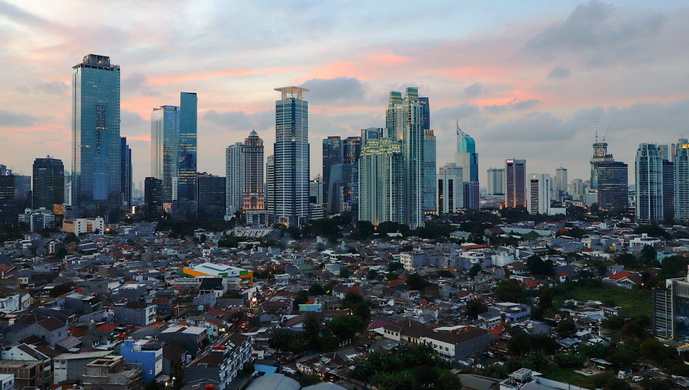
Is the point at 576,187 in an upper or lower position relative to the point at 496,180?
lower

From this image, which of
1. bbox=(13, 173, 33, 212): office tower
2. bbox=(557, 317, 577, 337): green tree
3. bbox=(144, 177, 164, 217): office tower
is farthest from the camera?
bbox=(144, 177, 164, 217): office tower

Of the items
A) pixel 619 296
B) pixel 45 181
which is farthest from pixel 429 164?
pixel 619 296

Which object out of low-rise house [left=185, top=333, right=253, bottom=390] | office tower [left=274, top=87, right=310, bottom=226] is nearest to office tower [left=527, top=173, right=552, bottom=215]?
office tower [left=274, top=87, right=310, bottom=226]

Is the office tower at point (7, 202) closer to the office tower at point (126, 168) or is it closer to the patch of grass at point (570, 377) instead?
the office tower at point (126, 168)

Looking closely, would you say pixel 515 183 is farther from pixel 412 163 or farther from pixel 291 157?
pixel 291 157

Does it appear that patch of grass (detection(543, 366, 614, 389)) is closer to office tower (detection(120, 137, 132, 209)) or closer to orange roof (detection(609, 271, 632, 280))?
orange roof (detection(609, 271, 632, 280))

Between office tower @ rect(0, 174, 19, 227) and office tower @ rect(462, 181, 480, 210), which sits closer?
office tower @ rect(0, 174, 19, 227)

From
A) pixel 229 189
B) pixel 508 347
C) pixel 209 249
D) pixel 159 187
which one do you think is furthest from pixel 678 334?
pixel 229 189

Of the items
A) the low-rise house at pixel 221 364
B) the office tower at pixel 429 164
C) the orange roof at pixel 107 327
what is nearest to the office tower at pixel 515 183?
the office tower at pixel 429 164
